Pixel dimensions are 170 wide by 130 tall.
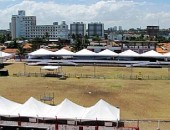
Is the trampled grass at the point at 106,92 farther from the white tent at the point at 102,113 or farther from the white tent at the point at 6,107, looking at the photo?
the white tent at the point at 6,107

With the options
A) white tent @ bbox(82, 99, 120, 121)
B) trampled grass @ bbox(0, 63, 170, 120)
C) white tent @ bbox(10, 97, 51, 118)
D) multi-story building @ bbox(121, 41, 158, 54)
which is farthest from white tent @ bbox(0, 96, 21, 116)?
multi-story building @ bbox(121, 41, 158, 54)

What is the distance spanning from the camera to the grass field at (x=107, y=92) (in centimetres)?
3234

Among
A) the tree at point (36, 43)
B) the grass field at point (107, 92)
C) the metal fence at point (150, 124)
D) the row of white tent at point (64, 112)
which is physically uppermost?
the tree at point (36, 43)

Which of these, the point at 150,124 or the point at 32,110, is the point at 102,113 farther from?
the point at 32,110

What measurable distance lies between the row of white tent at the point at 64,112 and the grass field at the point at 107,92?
4.49m

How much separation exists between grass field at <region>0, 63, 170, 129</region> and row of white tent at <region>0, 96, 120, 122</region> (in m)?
4.49

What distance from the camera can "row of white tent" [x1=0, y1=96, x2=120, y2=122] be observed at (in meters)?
24.8

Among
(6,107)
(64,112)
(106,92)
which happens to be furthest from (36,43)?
(64,112)

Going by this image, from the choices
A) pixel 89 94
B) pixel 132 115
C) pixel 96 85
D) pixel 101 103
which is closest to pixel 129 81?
pixel 96 85

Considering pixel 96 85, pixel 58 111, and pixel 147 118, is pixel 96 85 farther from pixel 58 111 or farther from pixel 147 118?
pixel 58 111

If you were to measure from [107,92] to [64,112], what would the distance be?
1583 centimetres

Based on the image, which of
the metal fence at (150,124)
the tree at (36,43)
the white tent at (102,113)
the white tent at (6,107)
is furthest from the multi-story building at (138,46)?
the white tent at (6,107)

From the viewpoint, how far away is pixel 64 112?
2556 cm

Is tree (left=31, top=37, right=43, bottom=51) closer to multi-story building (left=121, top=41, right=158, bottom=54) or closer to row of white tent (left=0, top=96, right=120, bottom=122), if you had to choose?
multi-story building (left=121, top=41, right=158, bottom=54)
